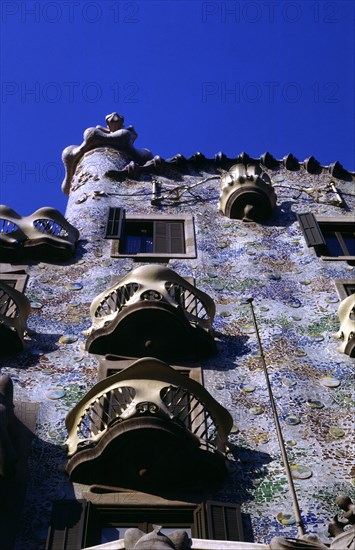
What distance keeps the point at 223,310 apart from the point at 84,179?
24.6 feet

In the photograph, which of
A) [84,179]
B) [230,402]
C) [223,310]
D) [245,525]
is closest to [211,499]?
[245,525]

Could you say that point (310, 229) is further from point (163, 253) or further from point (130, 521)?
point (130, 521)

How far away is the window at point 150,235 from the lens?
18.2m

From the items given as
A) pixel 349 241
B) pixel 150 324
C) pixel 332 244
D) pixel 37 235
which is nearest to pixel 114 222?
pixel 37 235

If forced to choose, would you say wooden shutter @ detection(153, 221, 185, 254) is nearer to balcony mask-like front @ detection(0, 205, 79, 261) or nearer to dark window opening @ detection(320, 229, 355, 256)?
balcony mask-like front @ detection(0, 205, 79, 261)

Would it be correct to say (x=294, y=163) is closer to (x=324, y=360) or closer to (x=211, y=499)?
(x=324, y=360)

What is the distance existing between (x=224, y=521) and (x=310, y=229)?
941 centimetres

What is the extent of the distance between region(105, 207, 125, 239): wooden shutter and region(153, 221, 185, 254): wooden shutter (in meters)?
0.73

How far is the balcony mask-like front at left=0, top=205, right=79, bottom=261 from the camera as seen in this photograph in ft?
56.4

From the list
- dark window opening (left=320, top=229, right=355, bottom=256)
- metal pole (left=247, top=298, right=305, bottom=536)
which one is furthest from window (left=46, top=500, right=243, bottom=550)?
dark window opening (left=320, top=229, right=355, bottom=256)

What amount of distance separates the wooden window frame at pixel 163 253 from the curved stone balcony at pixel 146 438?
6.05m

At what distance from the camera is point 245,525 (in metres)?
10.6

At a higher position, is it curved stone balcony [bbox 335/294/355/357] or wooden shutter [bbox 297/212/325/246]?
wooden shutter [bbox 297/212/325/246]

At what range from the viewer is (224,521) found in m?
10.5
